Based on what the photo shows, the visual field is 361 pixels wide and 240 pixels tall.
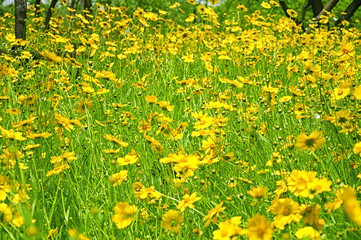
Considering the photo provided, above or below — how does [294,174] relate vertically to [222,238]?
above

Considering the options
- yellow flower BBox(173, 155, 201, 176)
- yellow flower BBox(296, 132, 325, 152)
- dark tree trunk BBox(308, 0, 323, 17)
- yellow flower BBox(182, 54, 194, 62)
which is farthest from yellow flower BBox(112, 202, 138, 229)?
dark tree trunk BBox(308, 0, 323, 17)

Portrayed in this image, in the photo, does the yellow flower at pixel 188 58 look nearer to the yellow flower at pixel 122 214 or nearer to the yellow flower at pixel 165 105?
the yellow flower at pixel 165 105

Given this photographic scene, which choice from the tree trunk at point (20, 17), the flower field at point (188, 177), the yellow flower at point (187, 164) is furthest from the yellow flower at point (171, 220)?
the tree trunk at point (20, 17)

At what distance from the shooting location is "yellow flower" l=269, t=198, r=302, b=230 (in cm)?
82

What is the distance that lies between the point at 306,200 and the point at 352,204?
0.62m

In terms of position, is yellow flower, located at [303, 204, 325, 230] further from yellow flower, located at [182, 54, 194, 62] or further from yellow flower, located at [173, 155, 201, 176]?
yellow flower, located at [182, 54, 194, 62]

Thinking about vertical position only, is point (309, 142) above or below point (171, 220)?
above

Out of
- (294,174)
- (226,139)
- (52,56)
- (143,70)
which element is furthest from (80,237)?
(143,70)

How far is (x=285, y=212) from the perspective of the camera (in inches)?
33.3

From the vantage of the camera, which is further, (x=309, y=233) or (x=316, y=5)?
A: (x=316, y=5)

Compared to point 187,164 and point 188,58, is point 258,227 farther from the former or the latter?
point 188,58

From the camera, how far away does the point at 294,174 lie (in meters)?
0.87

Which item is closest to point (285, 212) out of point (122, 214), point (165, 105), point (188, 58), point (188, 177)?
point (122, 214)

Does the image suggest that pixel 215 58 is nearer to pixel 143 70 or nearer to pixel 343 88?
pixel 143 70
